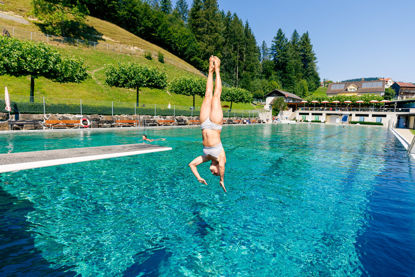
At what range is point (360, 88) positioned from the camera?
335ft

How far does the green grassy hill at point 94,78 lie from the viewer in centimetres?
3691

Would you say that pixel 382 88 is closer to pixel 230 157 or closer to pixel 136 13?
pixel 136 13

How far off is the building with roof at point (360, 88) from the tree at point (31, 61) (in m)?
113

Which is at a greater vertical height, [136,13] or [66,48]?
[136,13]

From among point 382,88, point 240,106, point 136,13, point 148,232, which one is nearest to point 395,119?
point 240,106

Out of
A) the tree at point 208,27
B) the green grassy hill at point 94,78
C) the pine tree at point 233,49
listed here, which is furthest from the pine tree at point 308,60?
the green grassy hill at point 94,78

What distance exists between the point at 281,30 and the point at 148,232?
13101 cm

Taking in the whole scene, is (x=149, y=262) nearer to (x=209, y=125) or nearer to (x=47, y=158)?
(x=209, y=125)

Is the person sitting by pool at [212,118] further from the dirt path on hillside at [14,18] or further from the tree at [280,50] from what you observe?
the tree at [280,50]

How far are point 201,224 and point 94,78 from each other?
51881mm

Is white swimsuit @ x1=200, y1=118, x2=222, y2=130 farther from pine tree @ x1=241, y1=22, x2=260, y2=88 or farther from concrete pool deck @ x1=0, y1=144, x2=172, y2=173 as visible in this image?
pine tree @ x1=241, y1=22, x2=260, y2=88

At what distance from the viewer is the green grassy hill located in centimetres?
3691

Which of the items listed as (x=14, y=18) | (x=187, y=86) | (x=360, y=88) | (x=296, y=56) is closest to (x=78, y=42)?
(x=14, y=18)

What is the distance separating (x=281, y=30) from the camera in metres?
116
